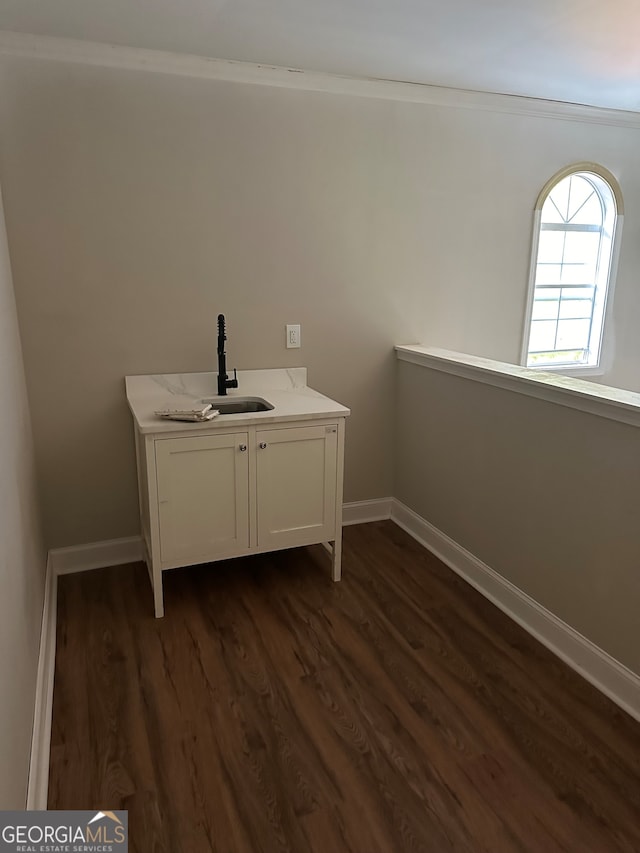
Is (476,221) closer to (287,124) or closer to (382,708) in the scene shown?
(287,124)

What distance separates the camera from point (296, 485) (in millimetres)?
2711

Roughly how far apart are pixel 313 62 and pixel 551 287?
6.59ft

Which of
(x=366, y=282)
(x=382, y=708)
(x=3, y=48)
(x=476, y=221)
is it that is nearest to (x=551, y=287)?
(x=476, y=221)

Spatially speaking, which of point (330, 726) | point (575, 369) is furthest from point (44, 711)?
point (575, 369)

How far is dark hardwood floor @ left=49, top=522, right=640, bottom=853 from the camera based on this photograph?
1.64 metres

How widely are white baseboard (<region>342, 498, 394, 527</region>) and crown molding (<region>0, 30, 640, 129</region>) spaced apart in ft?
7.25

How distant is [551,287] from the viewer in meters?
3.79

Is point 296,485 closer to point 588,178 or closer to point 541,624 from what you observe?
point 541,624

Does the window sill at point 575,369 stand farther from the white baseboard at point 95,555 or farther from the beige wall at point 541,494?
the white baseboard at point 95,555

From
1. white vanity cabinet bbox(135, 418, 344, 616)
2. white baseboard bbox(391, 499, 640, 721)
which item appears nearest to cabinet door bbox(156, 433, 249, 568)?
white vanity cabinet bbox(135, 418, 344, 616)

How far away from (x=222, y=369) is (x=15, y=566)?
141cm

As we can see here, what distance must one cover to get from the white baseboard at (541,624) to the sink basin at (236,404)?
116 cm

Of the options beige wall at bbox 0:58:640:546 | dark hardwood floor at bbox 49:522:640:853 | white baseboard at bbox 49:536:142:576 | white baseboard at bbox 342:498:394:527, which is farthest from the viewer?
white baseboard at bbox 342:498:394:527

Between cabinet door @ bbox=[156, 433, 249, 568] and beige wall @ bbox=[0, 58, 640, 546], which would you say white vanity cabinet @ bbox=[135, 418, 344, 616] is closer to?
cabinet door @ bbox=[156, 433, 249, 568]
